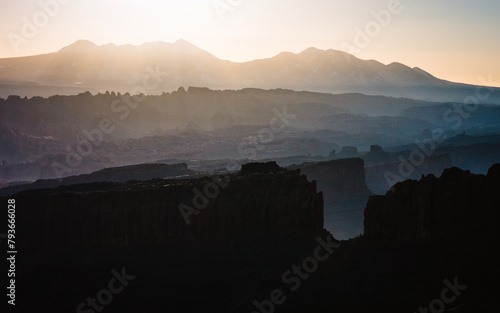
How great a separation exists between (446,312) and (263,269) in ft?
71.3

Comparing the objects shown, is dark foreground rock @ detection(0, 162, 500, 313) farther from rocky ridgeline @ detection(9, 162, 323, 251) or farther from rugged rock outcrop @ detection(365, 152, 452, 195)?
rugged rock outcrop @ detection(365, 152, 452, 195)

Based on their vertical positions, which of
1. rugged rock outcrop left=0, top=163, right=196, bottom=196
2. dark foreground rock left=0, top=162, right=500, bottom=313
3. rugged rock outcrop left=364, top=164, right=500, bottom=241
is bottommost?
dark foreground rock left=0, top=162, right=500, bottom=313

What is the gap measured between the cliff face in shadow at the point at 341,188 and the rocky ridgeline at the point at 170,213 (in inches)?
2511

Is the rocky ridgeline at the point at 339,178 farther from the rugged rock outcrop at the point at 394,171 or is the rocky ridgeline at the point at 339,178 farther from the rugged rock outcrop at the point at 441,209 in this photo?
the rugged rock outcrop at the point at 441,209

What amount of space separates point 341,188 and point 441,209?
287 ft

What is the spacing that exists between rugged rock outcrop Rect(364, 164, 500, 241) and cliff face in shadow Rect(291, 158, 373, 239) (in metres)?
72.4

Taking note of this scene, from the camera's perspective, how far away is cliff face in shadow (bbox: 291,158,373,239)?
14812cm

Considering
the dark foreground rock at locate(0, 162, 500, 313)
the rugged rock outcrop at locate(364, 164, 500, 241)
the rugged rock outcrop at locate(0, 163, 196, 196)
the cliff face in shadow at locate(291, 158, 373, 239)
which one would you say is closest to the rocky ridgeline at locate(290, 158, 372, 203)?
the cliff face in shadow at locate(291, 158, 373, 239)

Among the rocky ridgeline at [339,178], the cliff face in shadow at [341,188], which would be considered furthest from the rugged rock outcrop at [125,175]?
the cliff face in shadow at [341,188]

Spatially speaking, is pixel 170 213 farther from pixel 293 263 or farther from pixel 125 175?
pixel 125 175

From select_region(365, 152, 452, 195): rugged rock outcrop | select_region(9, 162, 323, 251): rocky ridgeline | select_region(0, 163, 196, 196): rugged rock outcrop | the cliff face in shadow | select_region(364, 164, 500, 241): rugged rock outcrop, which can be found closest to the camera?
select_region(364, 164, 500, 241): rugged rock outcrop

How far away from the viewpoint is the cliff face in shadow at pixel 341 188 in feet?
486

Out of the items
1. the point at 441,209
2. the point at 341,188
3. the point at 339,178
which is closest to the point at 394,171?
the point at 341,188

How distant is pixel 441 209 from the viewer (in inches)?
2761
